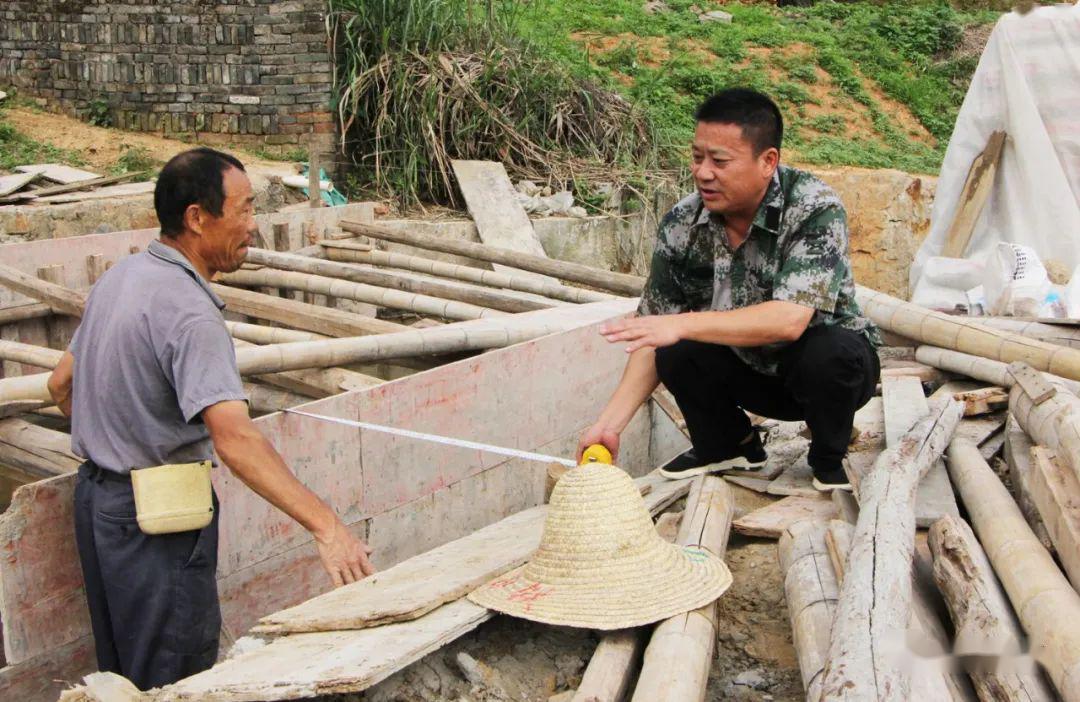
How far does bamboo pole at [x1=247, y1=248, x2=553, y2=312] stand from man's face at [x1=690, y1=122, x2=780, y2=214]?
97.8 inches

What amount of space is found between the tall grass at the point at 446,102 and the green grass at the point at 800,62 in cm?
93

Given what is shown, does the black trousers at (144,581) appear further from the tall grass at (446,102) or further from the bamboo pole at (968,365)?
the tall grass at (446,102)

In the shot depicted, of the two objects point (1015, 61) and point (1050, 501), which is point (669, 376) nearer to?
point (1050, 501)

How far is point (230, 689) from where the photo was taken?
88.0 inches

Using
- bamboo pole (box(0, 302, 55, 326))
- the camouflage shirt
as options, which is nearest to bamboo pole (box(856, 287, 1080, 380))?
the camouflage shirt

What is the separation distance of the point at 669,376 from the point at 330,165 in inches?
255

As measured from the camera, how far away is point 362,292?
6.05m

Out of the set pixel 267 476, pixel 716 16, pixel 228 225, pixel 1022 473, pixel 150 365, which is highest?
pixel 716 16

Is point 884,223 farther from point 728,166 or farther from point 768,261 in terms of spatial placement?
point 728,166

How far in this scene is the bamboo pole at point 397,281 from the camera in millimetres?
6035

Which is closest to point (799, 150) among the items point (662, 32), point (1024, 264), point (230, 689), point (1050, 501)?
point (662, 32)

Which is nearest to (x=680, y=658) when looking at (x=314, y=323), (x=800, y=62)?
(x=314, y=323)

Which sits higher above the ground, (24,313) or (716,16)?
(716,16)

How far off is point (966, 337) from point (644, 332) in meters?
2.67
